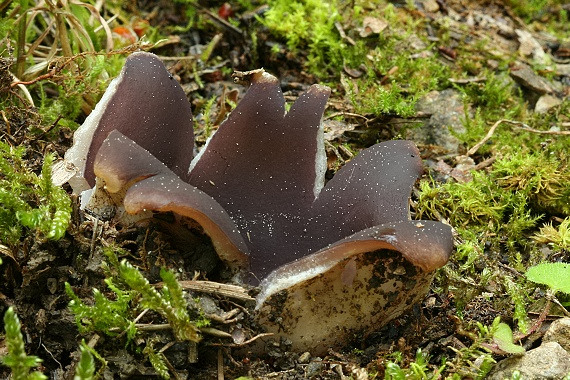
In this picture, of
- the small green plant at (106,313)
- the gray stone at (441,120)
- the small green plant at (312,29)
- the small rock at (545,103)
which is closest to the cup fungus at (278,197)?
the small green plant at (106,313)

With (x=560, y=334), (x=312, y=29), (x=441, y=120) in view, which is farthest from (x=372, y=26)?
(x=560, y=334)

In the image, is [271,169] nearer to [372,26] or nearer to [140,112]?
[140,112]

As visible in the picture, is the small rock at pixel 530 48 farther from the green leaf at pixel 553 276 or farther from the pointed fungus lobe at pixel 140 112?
the pointed fungus lobe at pixel 140 112

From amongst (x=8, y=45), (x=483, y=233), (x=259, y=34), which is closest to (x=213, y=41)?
(x=259, y=34)

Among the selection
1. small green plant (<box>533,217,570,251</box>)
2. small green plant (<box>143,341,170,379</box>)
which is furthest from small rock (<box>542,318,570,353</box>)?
small green plant (<box>143,341,170,379</box>)

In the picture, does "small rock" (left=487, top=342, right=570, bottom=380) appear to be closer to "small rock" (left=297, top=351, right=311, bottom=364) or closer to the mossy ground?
the mossy ground
